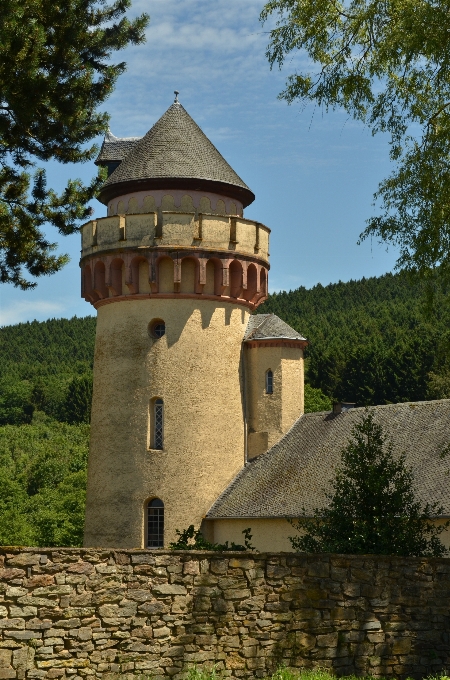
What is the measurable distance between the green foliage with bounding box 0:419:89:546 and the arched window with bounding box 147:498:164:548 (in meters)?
15.6

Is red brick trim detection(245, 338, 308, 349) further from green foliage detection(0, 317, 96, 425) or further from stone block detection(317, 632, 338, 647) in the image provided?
green foliage detection(0, 317, 96, 425)

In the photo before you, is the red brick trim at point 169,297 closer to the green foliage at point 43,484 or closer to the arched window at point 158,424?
the arched window at point 158,424

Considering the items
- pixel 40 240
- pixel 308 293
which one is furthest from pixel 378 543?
pixel 308 293

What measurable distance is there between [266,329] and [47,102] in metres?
16.0

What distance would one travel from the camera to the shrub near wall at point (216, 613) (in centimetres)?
1284

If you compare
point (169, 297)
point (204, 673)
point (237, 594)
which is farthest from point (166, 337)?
point (204, 673)

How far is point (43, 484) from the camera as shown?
76000 millimetres

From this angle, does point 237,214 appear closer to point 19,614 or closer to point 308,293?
point 19,614

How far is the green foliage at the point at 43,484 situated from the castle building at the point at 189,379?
611 inches

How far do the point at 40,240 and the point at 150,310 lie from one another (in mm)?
11379

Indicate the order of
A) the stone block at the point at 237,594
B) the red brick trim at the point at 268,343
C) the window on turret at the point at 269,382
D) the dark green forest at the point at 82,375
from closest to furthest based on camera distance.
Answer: the stone block at the point at 237,594 < the red brick trim at the point at 268,343 < the window on turret at the point at 269,382 < the dark green forest at the point at 82,375

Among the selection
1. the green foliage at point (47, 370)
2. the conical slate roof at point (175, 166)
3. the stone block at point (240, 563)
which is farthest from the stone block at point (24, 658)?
the green foliage at point (47, 370)

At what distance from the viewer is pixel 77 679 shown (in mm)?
13000

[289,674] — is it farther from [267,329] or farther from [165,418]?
[267,329]
